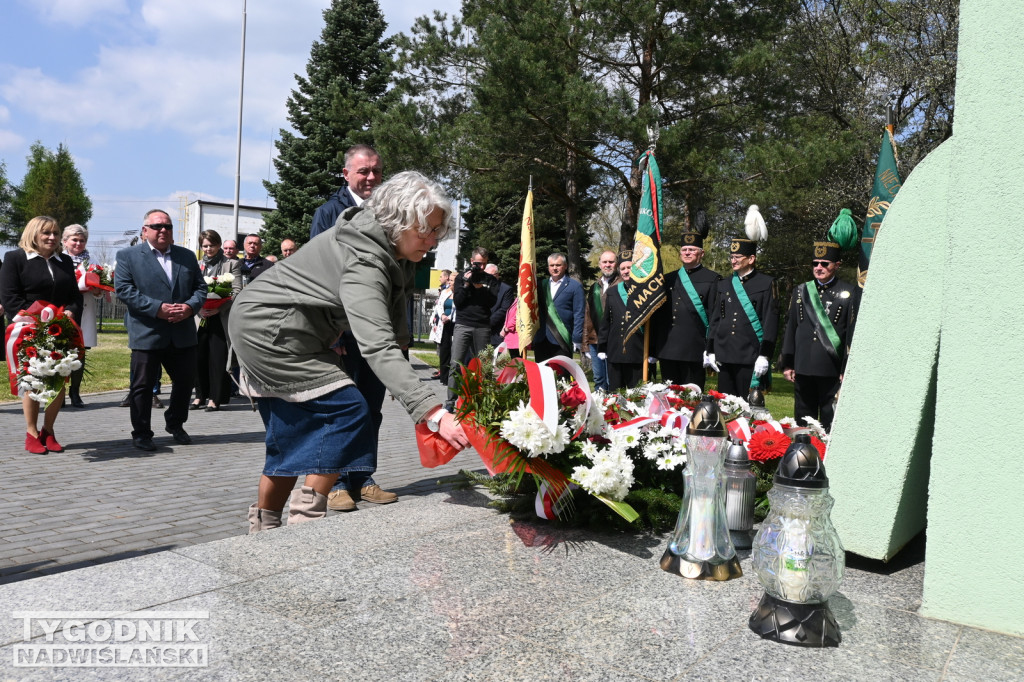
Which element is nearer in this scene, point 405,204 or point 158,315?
point 405,204

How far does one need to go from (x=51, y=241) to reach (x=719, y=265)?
26212mm

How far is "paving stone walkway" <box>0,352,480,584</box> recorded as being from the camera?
4363 mm

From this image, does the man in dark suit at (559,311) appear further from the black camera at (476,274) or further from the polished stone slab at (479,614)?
A: the polished stone slab at (479,614)

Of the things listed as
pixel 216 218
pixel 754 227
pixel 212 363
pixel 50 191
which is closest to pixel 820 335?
pixel 754 227

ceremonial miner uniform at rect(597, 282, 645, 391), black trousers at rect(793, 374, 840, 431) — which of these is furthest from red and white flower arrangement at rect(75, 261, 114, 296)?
black trousers at rect(793, 374, 840, 431)

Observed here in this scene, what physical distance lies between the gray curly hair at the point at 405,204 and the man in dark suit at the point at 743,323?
4799mm

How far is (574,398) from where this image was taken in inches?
149

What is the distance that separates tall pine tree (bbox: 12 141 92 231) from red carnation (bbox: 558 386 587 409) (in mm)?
59471

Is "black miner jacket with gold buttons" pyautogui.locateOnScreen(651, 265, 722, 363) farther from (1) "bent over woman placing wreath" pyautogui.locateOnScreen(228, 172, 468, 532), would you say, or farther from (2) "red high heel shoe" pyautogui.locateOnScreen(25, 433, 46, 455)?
(2) "red high heel shoe" pyautogui.locateOnScreen(25, 433, 46, 455)

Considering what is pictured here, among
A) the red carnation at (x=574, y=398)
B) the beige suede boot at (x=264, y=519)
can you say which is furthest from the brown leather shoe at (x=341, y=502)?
the red carnation at (x=574, y=398)

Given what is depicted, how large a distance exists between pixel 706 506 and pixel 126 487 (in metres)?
4.41

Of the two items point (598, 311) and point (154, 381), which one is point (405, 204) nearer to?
point (154, 381)

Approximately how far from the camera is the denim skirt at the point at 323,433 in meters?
3.64

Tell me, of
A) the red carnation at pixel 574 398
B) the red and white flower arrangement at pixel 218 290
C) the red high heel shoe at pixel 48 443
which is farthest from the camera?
the red and white flower arrangement at pixel 218 290
